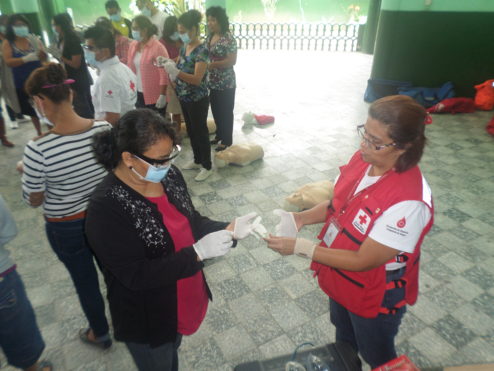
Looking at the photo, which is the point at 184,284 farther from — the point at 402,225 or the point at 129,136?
the point at 402,225

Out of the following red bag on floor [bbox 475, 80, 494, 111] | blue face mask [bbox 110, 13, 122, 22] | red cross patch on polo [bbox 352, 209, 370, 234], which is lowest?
red bag on floor [bbox 475, 80, 494, 111]

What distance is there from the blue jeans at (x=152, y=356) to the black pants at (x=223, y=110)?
3.86 metres

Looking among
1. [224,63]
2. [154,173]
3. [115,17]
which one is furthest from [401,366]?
[115,17]

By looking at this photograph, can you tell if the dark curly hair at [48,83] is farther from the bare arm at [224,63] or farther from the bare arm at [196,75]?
the bare arm at [224,63]

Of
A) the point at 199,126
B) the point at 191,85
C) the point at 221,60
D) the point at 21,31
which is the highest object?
the point at 21,31

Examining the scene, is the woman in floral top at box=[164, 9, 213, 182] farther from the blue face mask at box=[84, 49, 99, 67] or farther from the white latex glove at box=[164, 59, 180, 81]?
the blue face mask at box=[84, 49, 99, 67]

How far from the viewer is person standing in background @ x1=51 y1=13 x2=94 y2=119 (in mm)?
4797

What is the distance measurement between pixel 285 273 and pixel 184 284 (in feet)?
5.68

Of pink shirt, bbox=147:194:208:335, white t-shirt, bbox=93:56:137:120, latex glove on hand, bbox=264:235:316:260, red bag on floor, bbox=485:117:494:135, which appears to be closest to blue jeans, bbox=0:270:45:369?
pink shirt, bbox=147:194:208:335

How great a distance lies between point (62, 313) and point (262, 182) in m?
2.88

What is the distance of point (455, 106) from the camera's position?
7602mm

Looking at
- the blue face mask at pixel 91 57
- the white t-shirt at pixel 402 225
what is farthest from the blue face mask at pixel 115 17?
the white t-shirt at pixel 402 225

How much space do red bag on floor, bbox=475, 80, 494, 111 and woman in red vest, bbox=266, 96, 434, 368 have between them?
25.3 ft

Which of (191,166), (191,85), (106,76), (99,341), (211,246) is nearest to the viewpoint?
(211,246)
